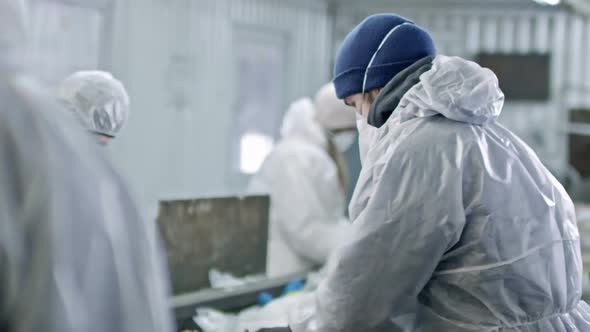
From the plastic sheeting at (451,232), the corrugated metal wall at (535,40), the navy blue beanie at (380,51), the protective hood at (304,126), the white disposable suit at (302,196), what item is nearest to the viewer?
the plastic sheeting at (451,232)

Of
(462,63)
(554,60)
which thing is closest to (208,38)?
(554,60)

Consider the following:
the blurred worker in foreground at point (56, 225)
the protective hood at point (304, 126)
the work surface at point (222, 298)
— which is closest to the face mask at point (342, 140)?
the protective hood at point (304, 126)

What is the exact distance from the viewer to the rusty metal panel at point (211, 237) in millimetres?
2068

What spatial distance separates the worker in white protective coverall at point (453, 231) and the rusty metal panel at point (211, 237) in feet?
2.63

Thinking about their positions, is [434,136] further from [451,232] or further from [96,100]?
[96,100]

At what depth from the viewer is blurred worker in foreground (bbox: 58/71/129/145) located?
6.21ft

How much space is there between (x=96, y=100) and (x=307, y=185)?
3.44ft

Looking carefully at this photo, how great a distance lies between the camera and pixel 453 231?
1.24 m

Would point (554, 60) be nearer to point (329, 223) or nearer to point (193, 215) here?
point (329, 223)

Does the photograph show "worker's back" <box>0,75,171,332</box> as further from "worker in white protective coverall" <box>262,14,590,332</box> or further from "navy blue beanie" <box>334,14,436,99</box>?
"navy blue beanie" <box>334,14,436,99</box>

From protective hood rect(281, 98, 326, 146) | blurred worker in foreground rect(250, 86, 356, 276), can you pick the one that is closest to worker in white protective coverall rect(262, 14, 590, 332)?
blurred worker in foreground rect(250, 86, 356, 276)

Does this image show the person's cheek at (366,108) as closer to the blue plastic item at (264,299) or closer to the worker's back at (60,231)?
the blue plastic item at (264,299)

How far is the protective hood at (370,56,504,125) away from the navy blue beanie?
0.59 feet

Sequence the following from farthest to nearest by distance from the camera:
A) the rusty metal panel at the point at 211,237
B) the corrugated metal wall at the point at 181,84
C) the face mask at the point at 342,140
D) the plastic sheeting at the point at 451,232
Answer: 1. the corrugated metal wall at the point at 181,84
2. the face mask at the point at 342,140
3. the rusty metal panel at the point at 211,237
4. the plastic sheeting at the point at 451,232
